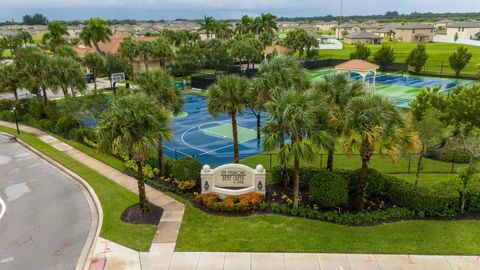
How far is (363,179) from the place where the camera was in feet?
49.9

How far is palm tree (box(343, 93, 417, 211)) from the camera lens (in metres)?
13.9

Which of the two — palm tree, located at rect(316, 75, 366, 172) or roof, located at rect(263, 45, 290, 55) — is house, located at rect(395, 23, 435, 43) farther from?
palm tree, located at rect(316, 75, 366, 172)

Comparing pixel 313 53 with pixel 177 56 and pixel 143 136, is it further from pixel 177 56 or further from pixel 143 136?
pixel 143 136

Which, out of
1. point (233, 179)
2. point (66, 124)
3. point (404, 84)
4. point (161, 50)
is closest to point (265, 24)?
point (161, 50)

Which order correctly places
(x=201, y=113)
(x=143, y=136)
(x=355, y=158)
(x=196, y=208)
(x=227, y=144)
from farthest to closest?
(x=201, y=113)
(x=227, y=144)
(x=355, y=158)
(x=196, y=208)
(x=143, y=136)

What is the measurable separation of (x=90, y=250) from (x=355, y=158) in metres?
16.2

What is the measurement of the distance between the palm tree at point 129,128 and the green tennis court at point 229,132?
13521 mm

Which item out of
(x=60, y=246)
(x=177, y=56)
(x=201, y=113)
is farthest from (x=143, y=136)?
(x=177, y=56)

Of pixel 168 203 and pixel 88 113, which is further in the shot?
pixel 88 113

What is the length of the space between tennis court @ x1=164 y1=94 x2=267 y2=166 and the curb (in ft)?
18.8

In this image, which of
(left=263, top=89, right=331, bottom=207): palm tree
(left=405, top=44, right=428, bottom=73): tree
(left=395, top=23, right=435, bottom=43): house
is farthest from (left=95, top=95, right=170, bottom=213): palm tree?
(left=395, top=23, right=435, bottom=43): house

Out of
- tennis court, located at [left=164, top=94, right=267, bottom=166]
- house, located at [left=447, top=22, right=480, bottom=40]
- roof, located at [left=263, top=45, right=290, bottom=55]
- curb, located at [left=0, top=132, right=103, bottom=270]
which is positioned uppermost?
house, located at [left=447, top=22, right=480, bottom=40]

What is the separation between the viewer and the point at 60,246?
47.4 feet

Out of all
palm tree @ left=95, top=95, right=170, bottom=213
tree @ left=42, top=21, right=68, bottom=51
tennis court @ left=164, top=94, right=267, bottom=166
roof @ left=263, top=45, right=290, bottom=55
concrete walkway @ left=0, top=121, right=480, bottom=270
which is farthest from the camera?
roof @ left=263, top=45, right=290, bottom=55
